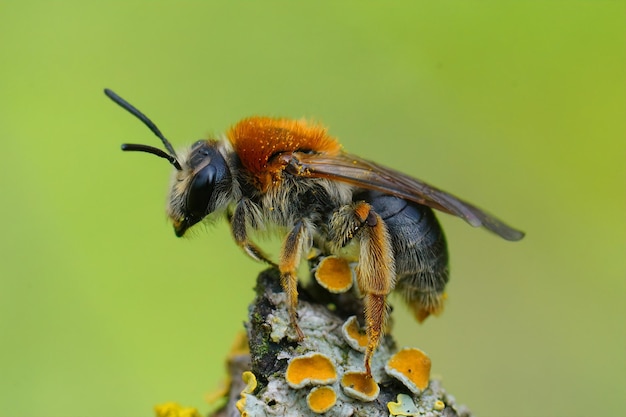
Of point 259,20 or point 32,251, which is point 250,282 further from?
point 259,20

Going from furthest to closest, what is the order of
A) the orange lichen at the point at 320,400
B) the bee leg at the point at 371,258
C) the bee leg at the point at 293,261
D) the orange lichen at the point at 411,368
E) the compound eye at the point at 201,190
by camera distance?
the compound eye at the point at 201,190, the bee leg at the point at 371,258, the bee leg at the point at 293,261, the orange lichen at the point at 411,368, the orange lichen at the point at 320,400

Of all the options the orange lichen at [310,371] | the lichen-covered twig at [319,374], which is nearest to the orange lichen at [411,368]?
the lichen-covered twig at [319,374]

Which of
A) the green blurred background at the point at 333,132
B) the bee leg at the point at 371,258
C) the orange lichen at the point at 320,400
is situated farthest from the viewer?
the green blurred background at the point at 333,132

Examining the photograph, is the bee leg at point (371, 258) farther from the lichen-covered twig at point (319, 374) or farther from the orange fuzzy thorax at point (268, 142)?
the orange fuzzy thorax at point (268, 142)

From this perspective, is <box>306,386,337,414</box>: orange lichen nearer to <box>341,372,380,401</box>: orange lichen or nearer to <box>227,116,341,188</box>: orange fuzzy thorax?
<box>341,372,380,401</box>: orange lichen

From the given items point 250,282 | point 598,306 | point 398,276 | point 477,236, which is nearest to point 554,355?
point 598,306

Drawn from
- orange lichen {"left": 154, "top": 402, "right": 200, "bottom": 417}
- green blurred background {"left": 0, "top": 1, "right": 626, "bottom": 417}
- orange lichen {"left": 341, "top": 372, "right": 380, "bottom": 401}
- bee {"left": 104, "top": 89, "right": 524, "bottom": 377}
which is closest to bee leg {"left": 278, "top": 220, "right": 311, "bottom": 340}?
bee {"left": 104, "top": 89, "right": 524, "bottom": 377}

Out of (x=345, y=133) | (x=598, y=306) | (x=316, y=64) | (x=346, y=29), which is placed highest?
(x=346, y=29)
